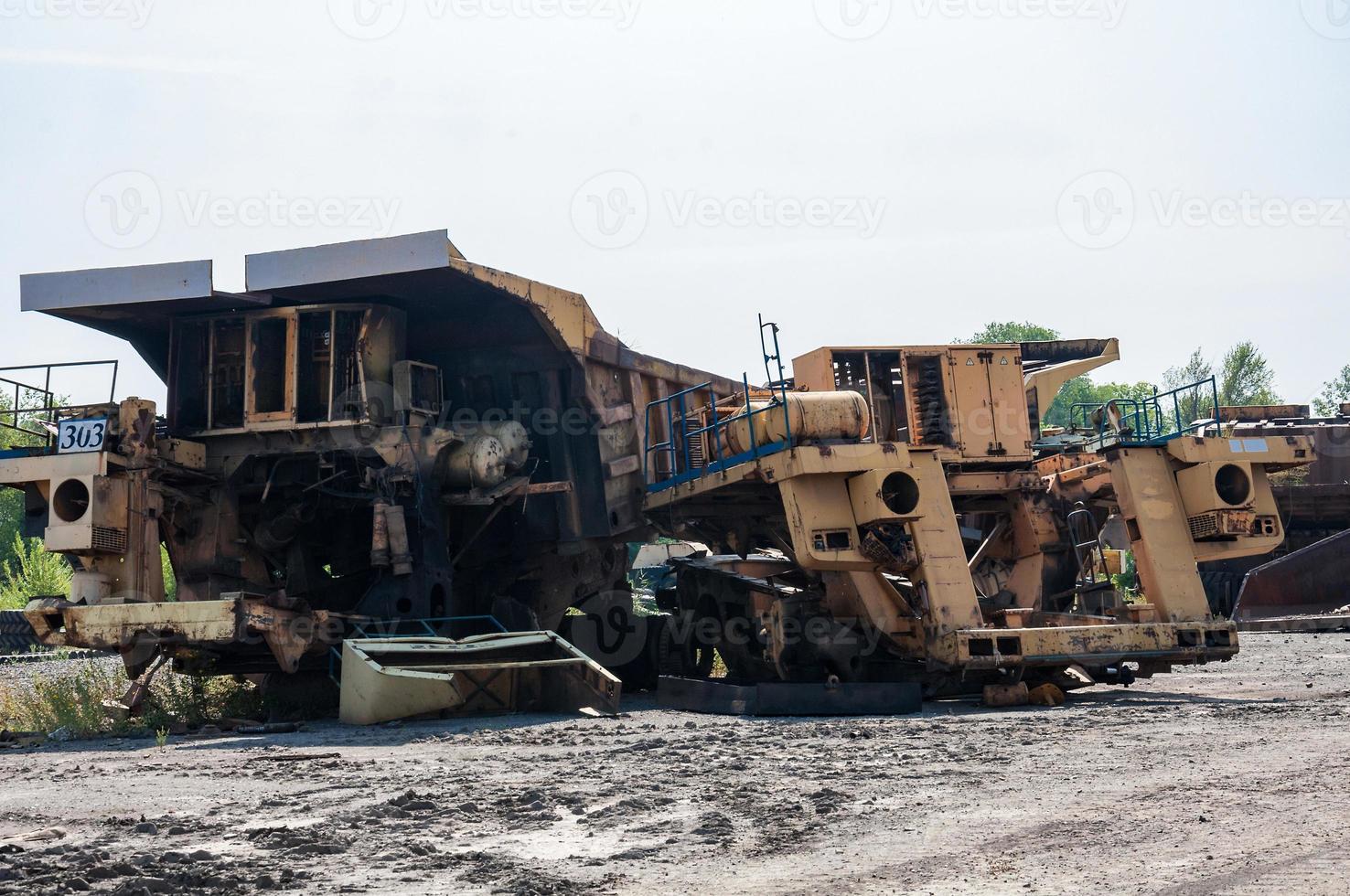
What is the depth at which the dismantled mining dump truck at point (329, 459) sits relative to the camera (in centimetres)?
1217

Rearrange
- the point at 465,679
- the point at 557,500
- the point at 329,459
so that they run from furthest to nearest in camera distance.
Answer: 1. the point at 557,500
2. the point at 329,459
3. the point at 465,679

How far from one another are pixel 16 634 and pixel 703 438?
681cm

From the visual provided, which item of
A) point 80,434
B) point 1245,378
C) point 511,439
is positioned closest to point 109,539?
point 80,434

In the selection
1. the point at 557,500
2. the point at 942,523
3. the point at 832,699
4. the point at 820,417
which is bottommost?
the point at 832,699

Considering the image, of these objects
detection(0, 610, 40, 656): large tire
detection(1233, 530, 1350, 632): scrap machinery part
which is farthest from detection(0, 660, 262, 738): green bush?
detection(1233, 530, 1350, 632): scrap machinery part

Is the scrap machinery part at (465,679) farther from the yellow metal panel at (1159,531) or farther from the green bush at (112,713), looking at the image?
the yellow metal panel at (1159,531)

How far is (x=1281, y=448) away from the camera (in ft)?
41.3

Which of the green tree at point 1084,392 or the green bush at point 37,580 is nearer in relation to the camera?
the green bush at point 37,580

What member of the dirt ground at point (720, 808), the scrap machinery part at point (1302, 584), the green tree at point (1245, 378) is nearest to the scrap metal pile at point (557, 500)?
the dirt ground at point (720, 808)

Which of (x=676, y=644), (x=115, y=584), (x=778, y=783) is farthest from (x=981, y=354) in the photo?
(x=115, y=584)

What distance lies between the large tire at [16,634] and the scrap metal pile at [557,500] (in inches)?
8.6

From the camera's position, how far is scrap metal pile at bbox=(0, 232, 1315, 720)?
1172 cm

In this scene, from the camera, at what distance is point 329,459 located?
13.6 meters

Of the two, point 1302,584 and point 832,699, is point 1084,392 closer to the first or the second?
point 1302,584
